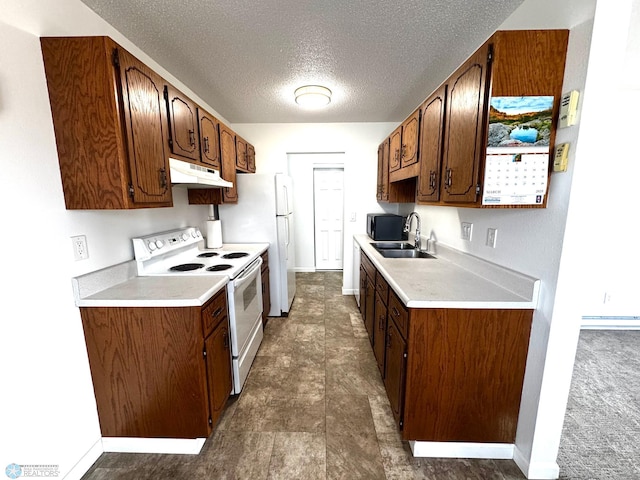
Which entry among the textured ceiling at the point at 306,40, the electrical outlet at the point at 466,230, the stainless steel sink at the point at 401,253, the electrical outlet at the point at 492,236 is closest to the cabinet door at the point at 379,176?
the textured ceiling at the point at 306,40

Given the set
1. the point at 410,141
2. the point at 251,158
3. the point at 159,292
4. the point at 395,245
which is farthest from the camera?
the point at 251,158

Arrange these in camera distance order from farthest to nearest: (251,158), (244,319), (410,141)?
1. (251,158)
2. (410,141)
3. (244,319)

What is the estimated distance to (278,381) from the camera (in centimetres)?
202

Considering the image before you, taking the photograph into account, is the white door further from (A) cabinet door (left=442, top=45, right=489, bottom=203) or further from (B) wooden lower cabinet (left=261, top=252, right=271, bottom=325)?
(A) cabinet door (left=442, top=45, right=489, bottom=203)

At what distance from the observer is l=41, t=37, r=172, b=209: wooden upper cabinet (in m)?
1.14

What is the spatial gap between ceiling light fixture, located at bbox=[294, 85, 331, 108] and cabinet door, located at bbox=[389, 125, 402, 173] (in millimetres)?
785

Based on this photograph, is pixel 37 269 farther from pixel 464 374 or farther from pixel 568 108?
pixel 568 108

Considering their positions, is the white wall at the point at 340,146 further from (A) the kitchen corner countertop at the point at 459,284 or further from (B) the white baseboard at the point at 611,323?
(B) the white baseboard at the point at 611,323

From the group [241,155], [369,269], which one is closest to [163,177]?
[241,155]

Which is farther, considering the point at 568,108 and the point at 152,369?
the point at 152,369

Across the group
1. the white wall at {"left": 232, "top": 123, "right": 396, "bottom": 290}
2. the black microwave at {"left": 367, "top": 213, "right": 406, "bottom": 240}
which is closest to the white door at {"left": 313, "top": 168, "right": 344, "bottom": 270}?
the white wall at {"left": 232, "top": 123, "right": 396, "bottom": 290}

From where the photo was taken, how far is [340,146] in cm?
359

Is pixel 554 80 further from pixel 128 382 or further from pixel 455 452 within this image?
pixel 128 382

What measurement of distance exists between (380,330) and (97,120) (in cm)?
210
